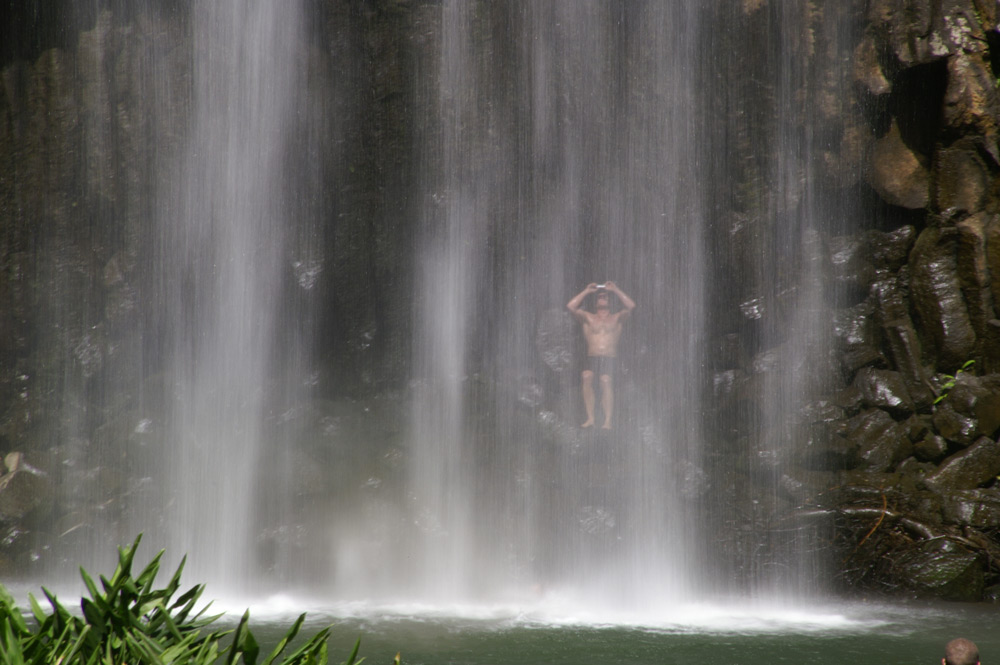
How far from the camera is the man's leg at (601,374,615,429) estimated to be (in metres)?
11.2

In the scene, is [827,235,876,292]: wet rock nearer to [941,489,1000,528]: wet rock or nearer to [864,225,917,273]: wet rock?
[864,225,917,273]: wet rock

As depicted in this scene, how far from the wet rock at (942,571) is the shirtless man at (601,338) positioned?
4024mm

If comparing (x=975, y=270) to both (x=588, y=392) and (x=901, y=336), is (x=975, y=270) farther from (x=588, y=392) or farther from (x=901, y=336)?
(x=588, y=392)

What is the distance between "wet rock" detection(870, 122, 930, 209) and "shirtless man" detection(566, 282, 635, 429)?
12.2ft

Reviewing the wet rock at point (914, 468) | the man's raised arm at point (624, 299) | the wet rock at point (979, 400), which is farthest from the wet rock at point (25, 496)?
the wet rock at point (979, 400)

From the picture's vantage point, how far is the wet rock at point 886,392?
10430 mm

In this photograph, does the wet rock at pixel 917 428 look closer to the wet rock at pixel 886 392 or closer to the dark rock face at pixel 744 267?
the dark rock face at pixel 744 267

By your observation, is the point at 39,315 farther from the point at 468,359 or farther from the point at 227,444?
the point at 468,359

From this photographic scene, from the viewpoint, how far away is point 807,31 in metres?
12.5

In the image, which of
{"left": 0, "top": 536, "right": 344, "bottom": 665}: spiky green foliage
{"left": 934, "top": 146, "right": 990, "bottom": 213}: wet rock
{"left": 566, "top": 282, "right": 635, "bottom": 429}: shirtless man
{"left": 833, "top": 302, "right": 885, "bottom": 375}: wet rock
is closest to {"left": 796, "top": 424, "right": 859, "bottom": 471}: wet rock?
{"left": 833, "top": 302, "right": 885, "bottom": 375}: wet rock

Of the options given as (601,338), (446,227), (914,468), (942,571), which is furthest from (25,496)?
(914,468)

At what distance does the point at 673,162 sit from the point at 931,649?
7876 mm

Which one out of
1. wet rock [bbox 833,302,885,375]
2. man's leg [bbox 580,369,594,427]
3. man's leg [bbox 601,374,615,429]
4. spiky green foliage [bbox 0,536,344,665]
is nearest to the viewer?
spiky green foliage [bbox 0,536,344,665]

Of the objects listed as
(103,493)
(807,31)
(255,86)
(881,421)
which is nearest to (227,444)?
(103,493)
